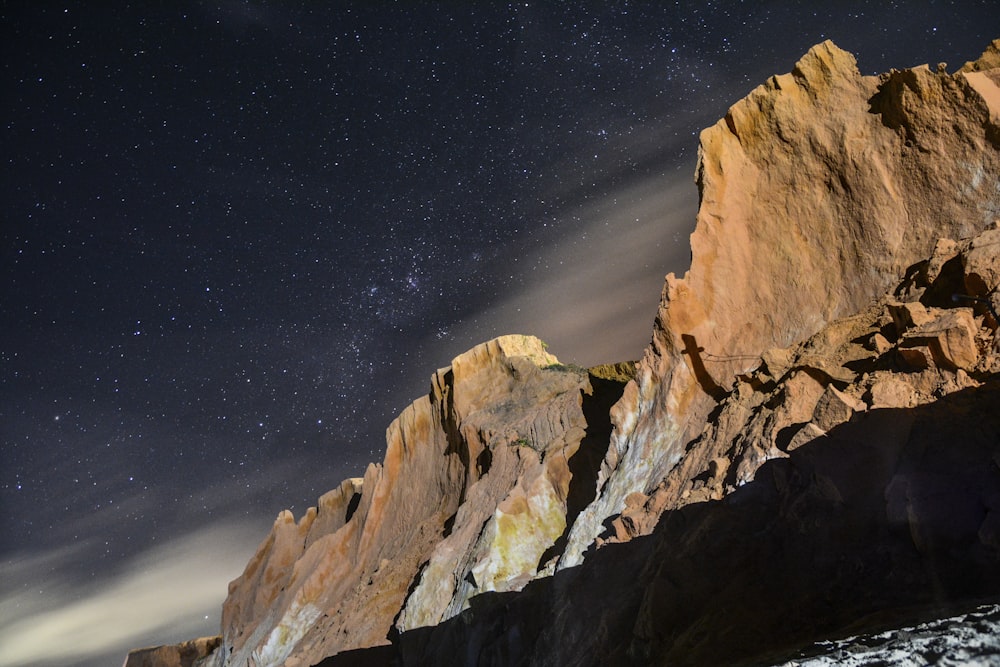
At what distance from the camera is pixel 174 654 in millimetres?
63625

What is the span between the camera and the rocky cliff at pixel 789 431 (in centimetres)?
860

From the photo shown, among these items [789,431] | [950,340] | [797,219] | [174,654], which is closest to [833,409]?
[789,431]

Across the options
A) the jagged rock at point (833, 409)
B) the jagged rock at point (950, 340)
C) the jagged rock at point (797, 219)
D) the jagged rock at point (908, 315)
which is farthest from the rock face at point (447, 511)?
the jagged rock at point (950, 340)

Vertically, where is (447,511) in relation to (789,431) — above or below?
above

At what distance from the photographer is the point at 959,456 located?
838cm

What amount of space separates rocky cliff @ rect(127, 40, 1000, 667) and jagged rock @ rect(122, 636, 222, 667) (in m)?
43.4

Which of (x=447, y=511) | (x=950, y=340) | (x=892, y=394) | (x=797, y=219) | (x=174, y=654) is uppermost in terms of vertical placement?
(x=797, y=219)

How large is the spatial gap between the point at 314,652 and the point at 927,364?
2786cm

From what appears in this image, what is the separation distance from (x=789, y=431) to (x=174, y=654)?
228 feet

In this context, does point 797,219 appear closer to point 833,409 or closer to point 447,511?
point 833,409

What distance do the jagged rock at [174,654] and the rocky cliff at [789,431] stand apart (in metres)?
43.4

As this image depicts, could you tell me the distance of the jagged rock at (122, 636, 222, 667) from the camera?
60522mm

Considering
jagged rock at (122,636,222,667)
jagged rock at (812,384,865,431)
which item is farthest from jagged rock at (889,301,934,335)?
jagged rock at (122,636,222,667)

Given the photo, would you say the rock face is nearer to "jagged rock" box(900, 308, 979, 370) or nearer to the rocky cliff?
the rocky cliff
